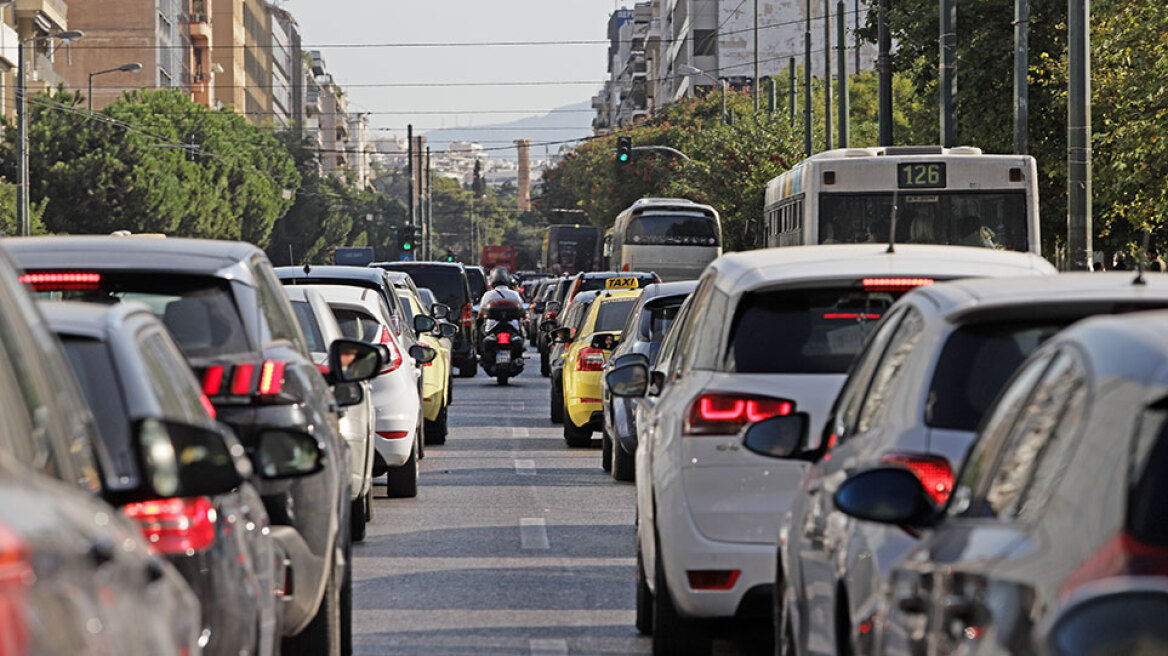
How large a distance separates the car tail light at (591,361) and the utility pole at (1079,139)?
7887 mm

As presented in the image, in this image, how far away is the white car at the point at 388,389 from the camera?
610 inches

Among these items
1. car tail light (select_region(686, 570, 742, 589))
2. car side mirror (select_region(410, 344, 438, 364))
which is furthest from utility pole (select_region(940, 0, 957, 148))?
car tail light (select_region(686, 570, 742, 589))

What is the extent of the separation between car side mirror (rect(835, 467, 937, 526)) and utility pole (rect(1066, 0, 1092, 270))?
73.4 ft

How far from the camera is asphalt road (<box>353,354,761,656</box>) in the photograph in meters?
9.80

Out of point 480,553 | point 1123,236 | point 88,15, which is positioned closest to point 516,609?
point 480,553

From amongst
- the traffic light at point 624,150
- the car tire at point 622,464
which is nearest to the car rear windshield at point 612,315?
the car tire at point 622,464

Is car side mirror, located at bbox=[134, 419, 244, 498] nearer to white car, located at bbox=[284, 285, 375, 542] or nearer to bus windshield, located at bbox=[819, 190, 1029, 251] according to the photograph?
white car, located at bbox=[284, 285, 375, 542]

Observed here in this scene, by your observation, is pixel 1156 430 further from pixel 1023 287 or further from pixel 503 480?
pixel 503 480

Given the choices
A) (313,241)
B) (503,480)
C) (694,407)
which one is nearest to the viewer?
(694,407)

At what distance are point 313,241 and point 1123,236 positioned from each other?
103 metres

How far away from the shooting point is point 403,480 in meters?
16.5

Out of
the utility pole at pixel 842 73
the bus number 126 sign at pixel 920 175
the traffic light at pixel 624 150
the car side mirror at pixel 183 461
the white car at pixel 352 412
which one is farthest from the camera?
the traffic light at pixel 624 150

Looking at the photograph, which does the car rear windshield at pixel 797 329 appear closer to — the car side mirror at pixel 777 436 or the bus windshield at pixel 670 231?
the car side mirror at pixel 777 436

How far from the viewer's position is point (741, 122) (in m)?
71.7
